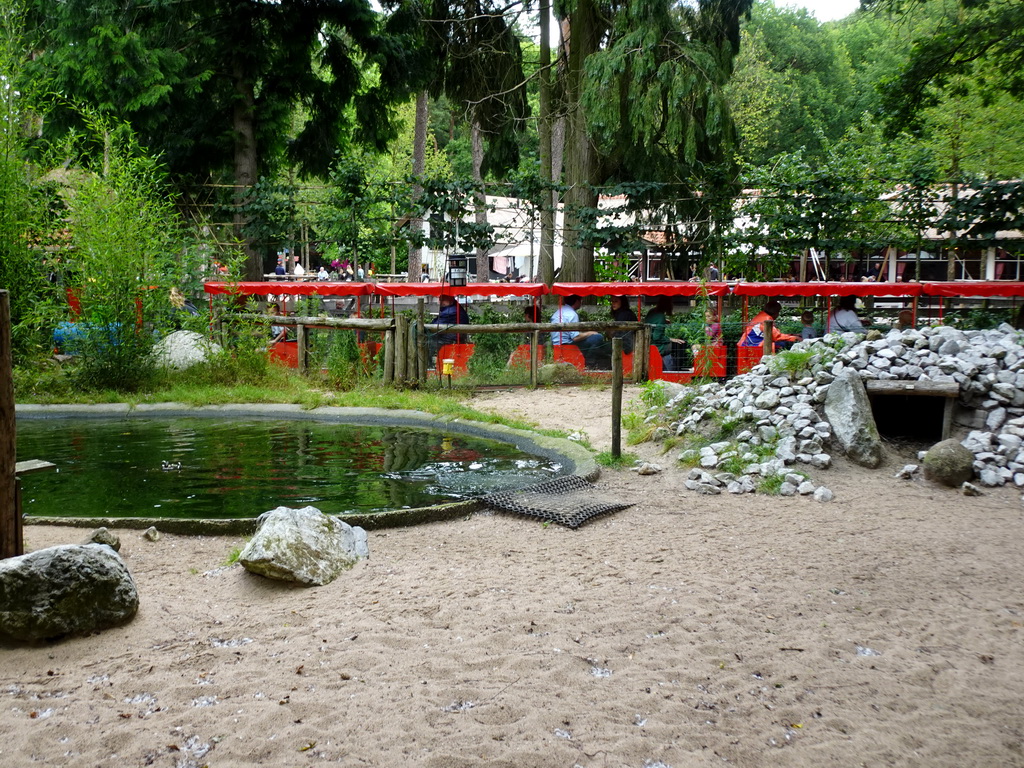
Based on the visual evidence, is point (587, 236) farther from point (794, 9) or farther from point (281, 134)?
point (794, 9)

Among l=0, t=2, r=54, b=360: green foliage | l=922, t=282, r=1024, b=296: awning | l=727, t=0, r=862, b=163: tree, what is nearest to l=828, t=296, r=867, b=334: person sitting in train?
l=922, t=282, r=1024, b=296: awning

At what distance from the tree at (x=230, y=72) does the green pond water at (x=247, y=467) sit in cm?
892

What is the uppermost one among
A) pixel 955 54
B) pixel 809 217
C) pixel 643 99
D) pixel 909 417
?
pixel 955 54

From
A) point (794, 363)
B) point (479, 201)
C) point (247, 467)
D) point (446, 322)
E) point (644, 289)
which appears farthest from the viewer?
point (479, 201)

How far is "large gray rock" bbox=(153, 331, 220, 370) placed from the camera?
13.4 meters

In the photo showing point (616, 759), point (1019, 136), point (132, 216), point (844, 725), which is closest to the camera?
point (616, 759)

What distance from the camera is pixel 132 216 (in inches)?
489

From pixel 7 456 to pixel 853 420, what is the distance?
262 inches

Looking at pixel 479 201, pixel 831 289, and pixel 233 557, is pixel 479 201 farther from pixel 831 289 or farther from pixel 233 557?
pixel 233 557

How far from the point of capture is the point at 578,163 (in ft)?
61.9

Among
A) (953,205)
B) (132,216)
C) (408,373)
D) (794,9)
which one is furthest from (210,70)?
(794,9)

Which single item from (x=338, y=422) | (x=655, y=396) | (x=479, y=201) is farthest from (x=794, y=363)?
(x=479, y=201)

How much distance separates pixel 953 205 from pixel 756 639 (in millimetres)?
15183

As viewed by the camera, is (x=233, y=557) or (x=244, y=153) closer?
(x=233, y=557)
